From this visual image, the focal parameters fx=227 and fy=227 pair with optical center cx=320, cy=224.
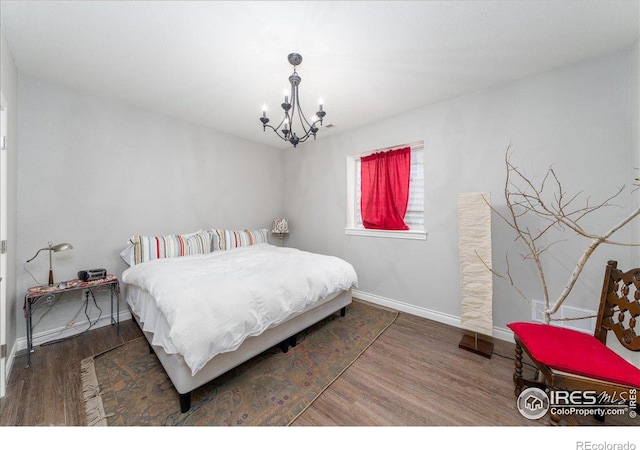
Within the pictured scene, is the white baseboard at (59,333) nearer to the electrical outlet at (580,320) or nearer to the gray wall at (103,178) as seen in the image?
the gray wall at (103,178)

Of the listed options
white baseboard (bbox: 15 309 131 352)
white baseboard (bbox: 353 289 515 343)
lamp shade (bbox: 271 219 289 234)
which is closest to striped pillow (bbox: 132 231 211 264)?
white baseboard (bbox: 15 309 131 352)

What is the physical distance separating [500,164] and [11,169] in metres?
4.49

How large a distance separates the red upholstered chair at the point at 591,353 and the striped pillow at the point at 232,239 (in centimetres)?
318

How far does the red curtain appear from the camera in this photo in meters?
3.11

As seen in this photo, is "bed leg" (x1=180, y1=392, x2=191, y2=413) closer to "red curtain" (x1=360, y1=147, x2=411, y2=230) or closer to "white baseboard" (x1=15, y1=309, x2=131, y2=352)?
"white baseboard" (x1=15, y1=309, x2=131, y2=352)

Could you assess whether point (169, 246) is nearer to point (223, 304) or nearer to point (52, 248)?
point (52, 248)

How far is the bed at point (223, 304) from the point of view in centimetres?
143

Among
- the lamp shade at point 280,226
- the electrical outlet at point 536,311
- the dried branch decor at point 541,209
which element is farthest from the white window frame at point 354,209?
the electrical outlet at point 536,311

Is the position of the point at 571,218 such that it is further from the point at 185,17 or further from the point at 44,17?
the point at 44,17

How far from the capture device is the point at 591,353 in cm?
135

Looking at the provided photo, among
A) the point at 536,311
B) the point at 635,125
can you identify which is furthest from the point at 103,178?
the point at 635,125

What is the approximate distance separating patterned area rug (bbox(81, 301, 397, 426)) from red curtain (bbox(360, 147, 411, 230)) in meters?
1.59

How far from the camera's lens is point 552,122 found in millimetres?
2094
